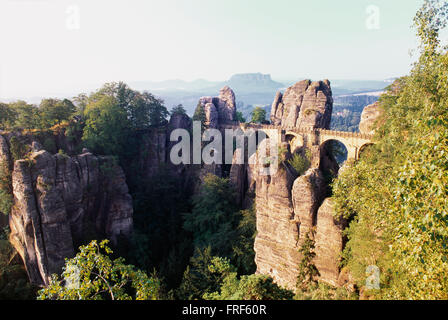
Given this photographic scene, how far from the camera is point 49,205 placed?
Result: 19.0 meters

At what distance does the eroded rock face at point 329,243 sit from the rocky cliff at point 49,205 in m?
17.2

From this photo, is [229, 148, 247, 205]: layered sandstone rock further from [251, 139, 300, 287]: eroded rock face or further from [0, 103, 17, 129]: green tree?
[0, 103, 17, 129]: green tree

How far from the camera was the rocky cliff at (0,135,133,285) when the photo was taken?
18.9m

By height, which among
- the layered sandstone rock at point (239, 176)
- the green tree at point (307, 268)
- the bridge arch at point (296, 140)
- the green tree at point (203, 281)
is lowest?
the green tree at point (203, 281)

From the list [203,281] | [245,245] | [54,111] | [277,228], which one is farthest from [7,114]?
[277,228]

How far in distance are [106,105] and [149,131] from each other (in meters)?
5.87

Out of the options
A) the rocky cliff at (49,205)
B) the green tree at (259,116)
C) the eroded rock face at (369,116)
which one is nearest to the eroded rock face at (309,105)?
the green tree at (259,116)

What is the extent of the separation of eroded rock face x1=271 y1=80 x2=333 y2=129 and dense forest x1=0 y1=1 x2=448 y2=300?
11.2 meters

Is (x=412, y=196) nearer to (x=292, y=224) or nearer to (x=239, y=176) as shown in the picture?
(x=292, y=224)

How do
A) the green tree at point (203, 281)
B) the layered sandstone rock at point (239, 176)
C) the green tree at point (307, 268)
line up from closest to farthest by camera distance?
the green tree at point (307, 268) → the green tree at point (203, 281) → the layered sandstone rock at point (239, 176)

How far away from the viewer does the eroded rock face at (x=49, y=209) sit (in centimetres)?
1886

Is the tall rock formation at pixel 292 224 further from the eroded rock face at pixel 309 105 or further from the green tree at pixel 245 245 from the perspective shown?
the eroded rock face at pixel 309 105

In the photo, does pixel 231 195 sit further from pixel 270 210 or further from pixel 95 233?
pixel 95 233
